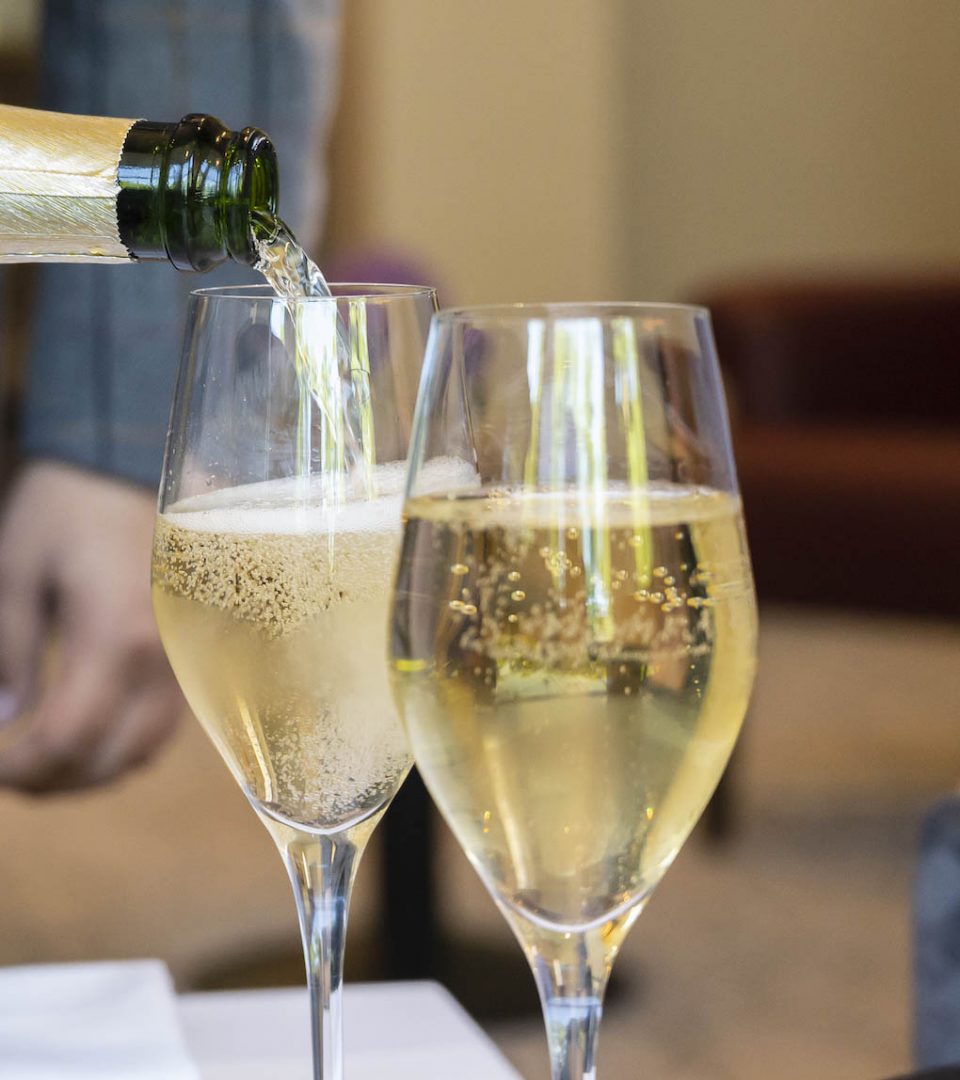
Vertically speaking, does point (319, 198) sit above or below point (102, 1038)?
above

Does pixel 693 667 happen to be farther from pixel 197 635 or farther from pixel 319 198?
pixel 319 198

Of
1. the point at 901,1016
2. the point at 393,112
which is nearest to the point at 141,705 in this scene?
the point at 901,1016

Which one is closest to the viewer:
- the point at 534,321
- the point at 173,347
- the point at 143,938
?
the point at 534,321

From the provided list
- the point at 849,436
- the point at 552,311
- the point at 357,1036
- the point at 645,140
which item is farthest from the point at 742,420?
the point at 552,311

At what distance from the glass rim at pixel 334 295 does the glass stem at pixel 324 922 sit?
0.17 metres

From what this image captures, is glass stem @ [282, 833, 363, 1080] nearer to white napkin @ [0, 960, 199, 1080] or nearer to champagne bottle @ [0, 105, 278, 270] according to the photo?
white napkin @ [0, 960, 199, 1080]

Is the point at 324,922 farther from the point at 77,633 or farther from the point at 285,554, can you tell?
the point at 77,633

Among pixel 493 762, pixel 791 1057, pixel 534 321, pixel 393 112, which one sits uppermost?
pixel 393 112

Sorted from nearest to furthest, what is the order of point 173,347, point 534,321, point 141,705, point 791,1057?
point 534,321 < point 141,705 < point 173,347 < point 791,1057

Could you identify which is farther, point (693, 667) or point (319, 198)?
point (319, 198)

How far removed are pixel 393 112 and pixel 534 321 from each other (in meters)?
3.98

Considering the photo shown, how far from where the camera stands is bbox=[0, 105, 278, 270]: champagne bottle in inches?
19.3

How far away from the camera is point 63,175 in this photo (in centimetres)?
51

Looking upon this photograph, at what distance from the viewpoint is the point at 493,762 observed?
1.27 feet
